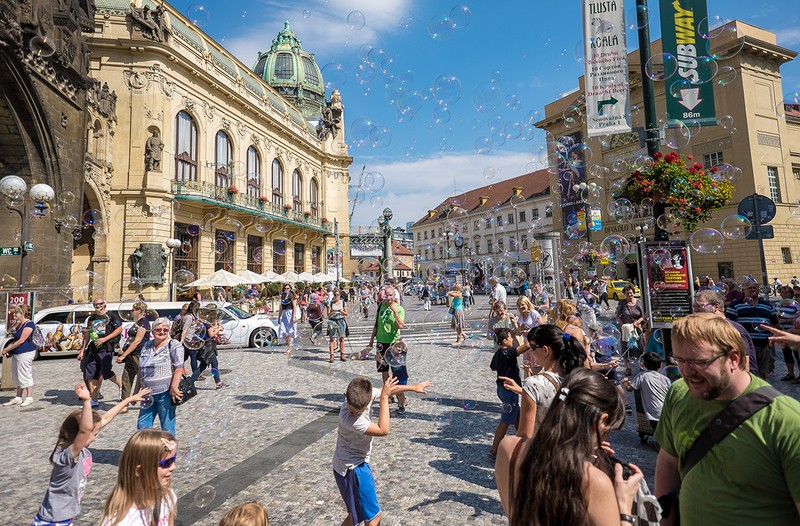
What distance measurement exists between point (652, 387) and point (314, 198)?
→ 40.3m

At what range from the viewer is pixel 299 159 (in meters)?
39.0

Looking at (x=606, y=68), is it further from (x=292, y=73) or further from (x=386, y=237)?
(x=292, y=73)

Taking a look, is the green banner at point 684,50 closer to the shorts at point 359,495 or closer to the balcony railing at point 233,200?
the shorts at point 359,495

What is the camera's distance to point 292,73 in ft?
158

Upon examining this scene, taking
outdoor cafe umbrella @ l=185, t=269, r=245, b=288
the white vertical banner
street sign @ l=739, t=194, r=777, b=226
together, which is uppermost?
the white vertical banner

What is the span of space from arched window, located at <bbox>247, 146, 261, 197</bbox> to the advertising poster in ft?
94.6

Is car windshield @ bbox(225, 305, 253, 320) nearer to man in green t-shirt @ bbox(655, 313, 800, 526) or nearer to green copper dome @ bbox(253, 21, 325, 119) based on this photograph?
man in green t-shirt @ bbox(655, 313, 800, 526)

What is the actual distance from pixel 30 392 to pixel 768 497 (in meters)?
10.1

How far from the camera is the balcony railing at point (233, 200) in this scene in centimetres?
2427

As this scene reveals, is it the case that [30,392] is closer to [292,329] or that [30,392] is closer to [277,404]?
[277,404]

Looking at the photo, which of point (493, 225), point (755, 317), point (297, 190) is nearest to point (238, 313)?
point (755, 317)

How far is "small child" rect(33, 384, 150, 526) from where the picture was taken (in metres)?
2.72

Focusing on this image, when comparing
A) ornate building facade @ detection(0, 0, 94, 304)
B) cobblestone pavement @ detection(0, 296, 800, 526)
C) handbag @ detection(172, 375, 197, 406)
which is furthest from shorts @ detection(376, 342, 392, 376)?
ornate building facade @ detection(0, 0, 94, 304)

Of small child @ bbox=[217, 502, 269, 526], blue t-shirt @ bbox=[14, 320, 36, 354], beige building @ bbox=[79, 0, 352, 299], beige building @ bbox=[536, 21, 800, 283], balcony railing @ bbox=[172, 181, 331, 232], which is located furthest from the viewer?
beige building @ bbox=[536, 21, 800, 283]
